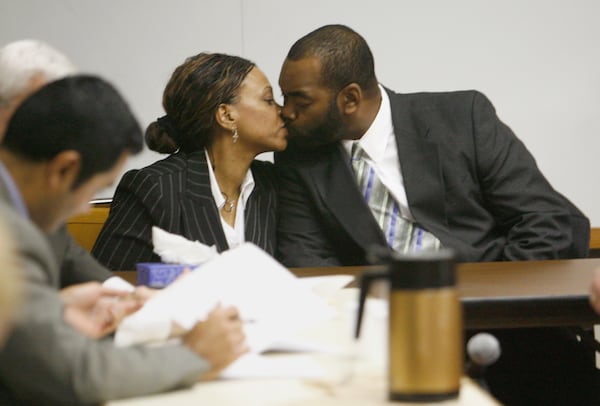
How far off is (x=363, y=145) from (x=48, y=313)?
1.81 m

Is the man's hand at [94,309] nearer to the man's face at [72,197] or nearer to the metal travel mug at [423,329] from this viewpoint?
the man's face at [72,197]

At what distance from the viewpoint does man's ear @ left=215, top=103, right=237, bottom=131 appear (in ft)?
8.96

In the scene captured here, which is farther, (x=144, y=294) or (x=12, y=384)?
(x=144, y=294)

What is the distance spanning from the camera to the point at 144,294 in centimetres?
153

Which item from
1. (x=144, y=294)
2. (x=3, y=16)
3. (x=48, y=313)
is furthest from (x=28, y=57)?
(x=3, y=16)

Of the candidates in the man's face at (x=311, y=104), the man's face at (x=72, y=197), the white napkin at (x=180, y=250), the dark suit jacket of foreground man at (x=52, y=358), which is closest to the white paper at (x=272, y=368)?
the dark suit jacket of foreground man at (x=52, y=358)

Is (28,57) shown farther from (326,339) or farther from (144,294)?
(326,339)

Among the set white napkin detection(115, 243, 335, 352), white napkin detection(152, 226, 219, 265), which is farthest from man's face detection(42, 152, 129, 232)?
white napkin detection(152, 226, 219, 265)

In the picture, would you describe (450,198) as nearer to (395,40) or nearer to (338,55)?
(338,55)

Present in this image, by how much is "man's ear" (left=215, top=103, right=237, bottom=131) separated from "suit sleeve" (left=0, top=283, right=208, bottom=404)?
171cm

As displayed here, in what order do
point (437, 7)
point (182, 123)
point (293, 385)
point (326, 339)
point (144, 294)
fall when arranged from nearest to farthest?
point (293, 385) → point (326, 339) → point (144, 294) → point (182, 123) → point (437, 7)

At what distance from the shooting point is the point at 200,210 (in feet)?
8.27

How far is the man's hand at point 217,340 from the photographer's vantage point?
3.75ft

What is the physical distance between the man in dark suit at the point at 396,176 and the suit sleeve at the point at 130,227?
434 mm
